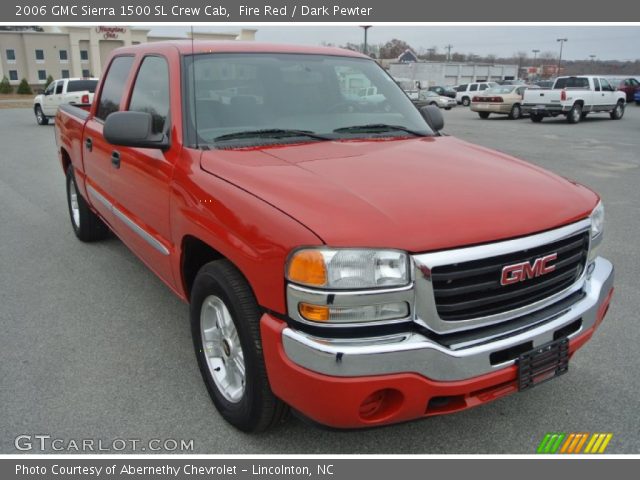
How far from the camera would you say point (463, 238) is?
222 cm

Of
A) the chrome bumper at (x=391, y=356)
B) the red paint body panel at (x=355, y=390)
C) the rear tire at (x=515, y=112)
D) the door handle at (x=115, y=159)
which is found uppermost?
the door handle at (x=115, y=159)

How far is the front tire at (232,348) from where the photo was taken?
8.03 ft

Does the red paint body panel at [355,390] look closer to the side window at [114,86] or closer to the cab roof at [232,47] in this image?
the cab roof at [232,47]

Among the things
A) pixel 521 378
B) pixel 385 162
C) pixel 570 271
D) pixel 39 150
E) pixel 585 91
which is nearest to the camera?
pixel 521 378

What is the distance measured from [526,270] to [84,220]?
4.83 m

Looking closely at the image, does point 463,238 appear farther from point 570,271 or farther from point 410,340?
point 570,271

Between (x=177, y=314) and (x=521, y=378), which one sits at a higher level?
(x=521, y=378)

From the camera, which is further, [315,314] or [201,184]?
[201,184]

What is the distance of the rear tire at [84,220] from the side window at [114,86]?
49.0 inches

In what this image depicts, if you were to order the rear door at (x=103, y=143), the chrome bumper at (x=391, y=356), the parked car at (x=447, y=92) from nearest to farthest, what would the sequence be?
the chrome bumper at (x=391, y=356), the rear door at (x=103, y=143), the parked car at (x=447, y=92)

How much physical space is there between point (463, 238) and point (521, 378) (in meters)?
0.69

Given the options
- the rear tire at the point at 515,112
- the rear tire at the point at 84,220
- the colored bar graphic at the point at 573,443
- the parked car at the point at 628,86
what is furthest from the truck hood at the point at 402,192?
the parked car at the point at 628,86

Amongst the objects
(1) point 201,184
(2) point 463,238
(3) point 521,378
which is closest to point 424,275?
(2) point 463,238

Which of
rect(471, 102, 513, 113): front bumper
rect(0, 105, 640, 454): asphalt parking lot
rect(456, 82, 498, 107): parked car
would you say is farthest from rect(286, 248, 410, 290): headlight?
rect(456, 82, 498, 107): parked car
